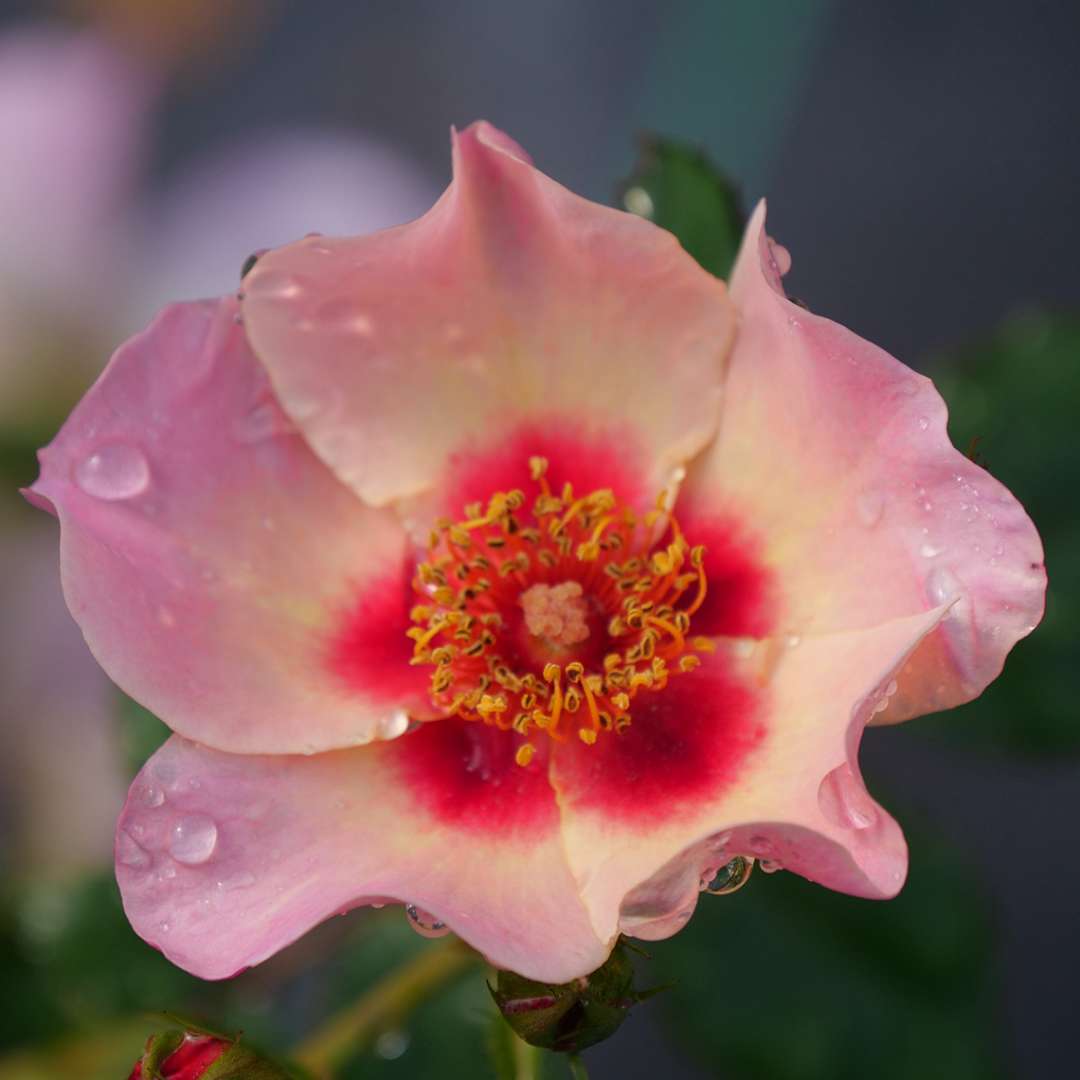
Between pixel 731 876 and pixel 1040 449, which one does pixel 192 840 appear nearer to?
pixel 731 876

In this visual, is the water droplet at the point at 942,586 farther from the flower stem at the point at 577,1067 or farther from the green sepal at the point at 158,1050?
the green sepal at the point at 158,1050

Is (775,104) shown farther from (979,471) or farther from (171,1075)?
(171,1075)

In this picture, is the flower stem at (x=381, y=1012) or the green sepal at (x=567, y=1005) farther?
the flower stem at (x=381, y=1012)

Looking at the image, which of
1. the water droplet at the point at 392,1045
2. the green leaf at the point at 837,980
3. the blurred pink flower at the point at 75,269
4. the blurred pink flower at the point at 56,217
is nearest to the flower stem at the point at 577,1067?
the water droplet at the point at 392,1045

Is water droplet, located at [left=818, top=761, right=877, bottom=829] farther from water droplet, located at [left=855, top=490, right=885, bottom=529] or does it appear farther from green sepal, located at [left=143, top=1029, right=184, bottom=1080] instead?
green sepal, located at [left=143, top=1029, right=184, bottom=1080]

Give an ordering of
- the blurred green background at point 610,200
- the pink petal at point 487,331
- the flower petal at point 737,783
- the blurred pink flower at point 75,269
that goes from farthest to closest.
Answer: the blurred pink flower at point 75,269 < the blurred green background at point 610,200 < the pink petal at point 487,331 < the flower petal at point 737,783

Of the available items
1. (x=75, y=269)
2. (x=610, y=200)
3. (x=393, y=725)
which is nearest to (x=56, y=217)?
(x=75, y=269)

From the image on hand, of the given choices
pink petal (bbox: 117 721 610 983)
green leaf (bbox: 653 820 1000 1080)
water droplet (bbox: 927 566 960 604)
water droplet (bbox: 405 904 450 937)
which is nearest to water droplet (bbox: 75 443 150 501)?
pink petal (bbox: 117 721 610 983)
